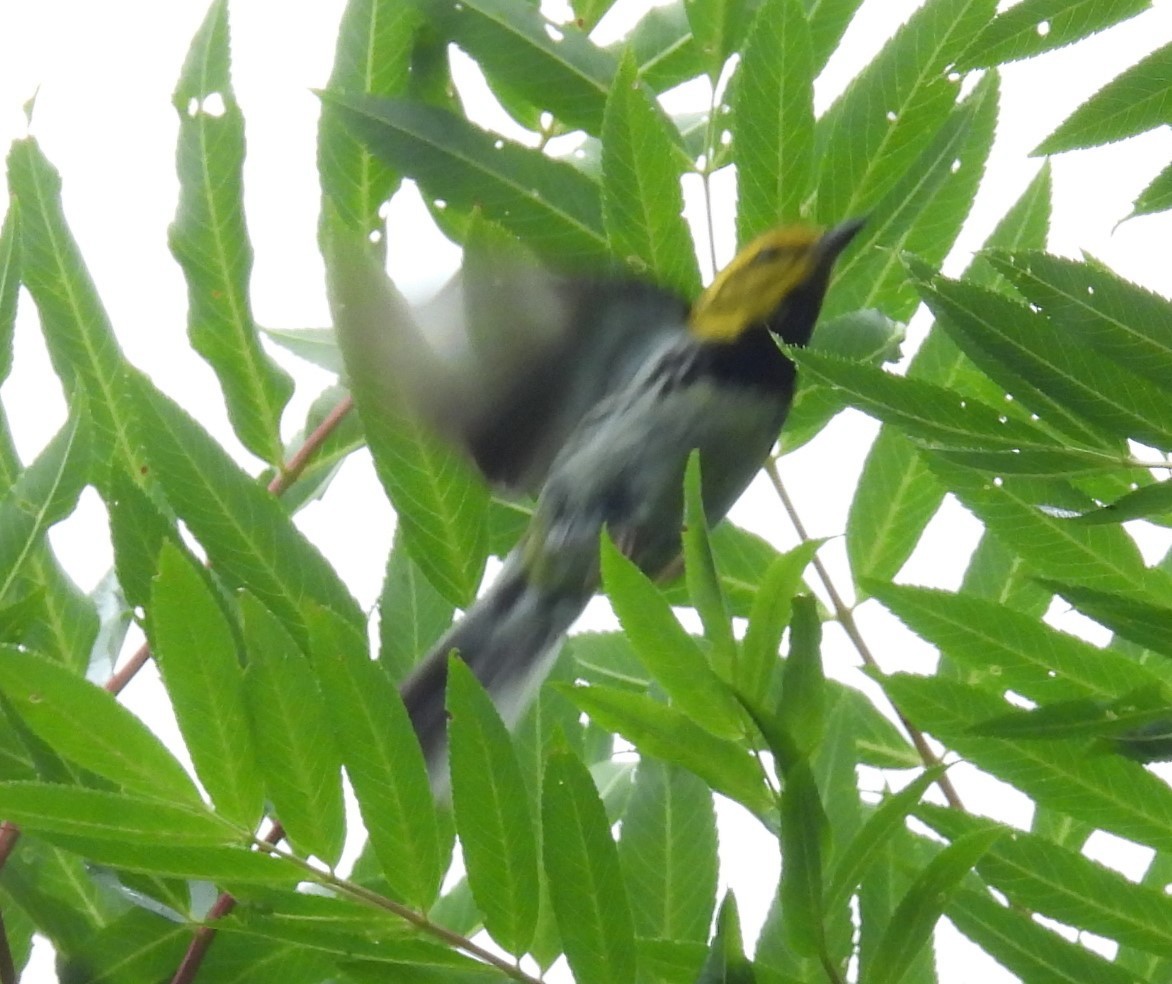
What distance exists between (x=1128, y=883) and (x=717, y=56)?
94cm

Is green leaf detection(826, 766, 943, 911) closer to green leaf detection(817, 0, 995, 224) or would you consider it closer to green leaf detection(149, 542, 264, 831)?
green leaf detection(149, 542, 264, 831)

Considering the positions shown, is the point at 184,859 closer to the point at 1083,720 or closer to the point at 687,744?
the point at 687,744

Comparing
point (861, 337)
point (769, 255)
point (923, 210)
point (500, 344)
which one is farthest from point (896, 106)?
point (500, 344)

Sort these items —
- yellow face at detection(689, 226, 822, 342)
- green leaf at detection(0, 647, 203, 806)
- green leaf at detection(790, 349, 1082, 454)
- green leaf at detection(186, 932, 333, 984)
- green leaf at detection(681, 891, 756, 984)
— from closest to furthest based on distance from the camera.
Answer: green leaf at detection(681, 891, 756, 984)
green leaf at detection(0, 647, 203, 806)
green leaf at detection(790, 349, 1082, 454)
green leaf at detection(186, 932, 333, 984)
yellow face at detection(689, 226, 822, 342)

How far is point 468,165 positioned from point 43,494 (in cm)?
51

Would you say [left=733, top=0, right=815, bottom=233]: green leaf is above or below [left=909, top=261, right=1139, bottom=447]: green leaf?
above

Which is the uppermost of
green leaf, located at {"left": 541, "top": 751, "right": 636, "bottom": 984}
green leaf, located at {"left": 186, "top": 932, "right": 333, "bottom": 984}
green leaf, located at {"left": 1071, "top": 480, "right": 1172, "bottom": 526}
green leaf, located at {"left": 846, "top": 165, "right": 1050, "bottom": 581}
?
green leaf, located at {"left": 846, "top": 165, "right": 1050, "bottom": 581}

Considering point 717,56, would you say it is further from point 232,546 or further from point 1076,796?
point 1076,796

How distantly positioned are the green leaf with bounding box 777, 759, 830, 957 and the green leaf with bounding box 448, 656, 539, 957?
215 millimetres

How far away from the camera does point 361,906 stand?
3.95ft

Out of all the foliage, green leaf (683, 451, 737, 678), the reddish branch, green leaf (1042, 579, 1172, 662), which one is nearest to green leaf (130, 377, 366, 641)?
the foliage

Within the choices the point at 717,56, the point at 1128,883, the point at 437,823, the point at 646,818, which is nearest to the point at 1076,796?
the point at 1128,883

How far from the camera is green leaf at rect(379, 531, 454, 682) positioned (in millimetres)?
1591

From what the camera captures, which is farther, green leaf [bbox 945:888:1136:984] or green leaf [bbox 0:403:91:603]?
green leaf [bbox 0:403:91:603]
